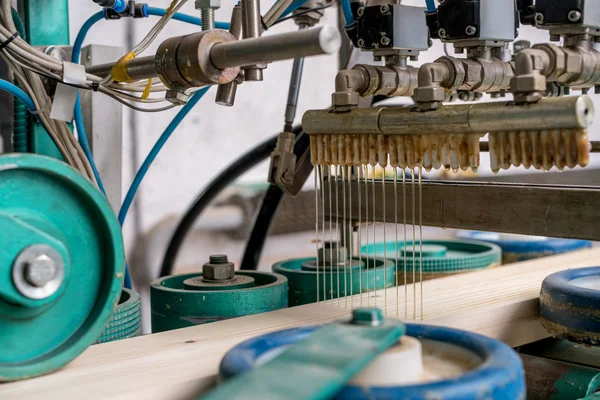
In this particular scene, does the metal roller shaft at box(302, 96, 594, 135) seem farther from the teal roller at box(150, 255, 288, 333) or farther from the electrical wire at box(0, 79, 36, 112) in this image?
the electrical wire at box(0, 79, 36, 112)

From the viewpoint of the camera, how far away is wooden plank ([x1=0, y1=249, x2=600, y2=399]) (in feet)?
2.19

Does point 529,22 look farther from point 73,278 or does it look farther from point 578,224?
point 73,278

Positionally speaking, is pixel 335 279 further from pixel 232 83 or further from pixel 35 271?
pixel 35 271

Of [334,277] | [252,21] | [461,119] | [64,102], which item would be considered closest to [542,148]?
[461,119]

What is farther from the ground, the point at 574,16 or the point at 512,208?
the point at 574,16

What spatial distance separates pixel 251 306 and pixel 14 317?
442mm

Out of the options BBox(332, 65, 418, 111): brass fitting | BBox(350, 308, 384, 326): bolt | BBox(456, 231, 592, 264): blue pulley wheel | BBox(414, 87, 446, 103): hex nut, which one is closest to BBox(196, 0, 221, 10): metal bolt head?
BBox(332, 65, 418, 111): brass fitting

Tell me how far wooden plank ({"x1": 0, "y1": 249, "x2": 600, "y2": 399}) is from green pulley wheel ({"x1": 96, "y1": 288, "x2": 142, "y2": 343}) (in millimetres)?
110

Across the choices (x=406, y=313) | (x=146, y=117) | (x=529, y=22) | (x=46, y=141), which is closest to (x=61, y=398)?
(x=406, y=313)

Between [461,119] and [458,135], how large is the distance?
0.03 metres

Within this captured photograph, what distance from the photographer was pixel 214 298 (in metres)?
1.04

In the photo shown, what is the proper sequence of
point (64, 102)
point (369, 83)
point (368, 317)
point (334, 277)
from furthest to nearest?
point (334, 277) < point (64, 102) < point (369, 83) < point (368, 317)

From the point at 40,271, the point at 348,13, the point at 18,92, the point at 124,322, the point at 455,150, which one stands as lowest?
the point at 124,322

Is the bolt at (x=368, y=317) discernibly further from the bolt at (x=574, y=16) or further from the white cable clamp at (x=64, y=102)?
the white cable clamp at (x=64, y=102)
